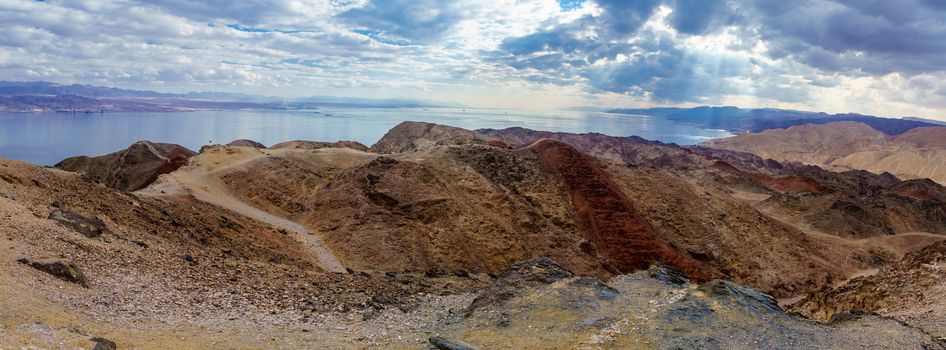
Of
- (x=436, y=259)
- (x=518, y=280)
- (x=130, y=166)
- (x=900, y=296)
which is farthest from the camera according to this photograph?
(x=130, y=166)

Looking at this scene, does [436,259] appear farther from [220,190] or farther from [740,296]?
[740,296]

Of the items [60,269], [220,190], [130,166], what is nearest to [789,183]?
[220,190]

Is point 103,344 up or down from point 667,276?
up

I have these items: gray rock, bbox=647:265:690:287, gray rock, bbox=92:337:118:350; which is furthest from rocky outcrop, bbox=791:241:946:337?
gray rock, bbox=92:337:118:350

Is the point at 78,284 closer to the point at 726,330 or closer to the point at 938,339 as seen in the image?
the point at 726,330

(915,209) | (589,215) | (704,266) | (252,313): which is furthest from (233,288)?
(915,209)

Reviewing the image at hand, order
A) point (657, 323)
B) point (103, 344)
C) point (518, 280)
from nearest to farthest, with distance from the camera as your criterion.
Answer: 1. point (103, 344)
2. point (657, 323)
3. point (518, 280)

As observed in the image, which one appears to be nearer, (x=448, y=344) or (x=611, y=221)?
(x=448, y=344)
